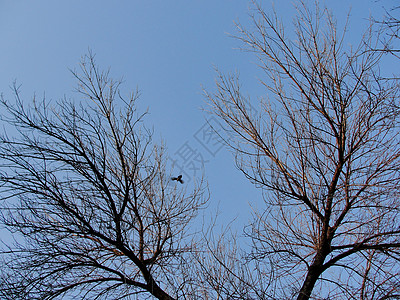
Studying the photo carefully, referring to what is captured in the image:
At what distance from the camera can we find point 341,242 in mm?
3326

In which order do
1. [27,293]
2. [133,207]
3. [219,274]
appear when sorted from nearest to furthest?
[27,293], [133,207], [219,274]

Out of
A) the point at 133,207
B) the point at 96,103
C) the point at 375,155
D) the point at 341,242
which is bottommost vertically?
the point at 341,242

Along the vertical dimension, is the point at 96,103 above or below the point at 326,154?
above

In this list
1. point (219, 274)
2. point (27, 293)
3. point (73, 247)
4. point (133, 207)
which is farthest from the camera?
point (219, 274)

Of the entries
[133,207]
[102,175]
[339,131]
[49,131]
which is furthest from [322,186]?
[49,131]

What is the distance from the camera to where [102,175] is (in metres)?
3.02

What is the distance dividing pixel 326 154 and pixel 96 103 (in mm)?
2334

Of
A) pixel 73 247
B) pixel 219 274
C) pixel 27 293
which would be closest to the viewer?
pixel 27 293

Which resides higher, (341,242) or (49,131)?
(49,131)

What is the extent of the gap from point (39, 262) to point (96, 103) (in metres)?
1.55

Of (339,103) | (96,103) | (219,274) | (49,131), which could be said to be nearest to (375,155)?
(339,103)

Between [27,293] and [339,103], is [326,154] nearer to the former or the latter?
[339,103]

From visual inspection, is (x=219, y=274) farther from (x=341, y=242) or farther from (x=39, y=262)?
(x=39, y=262)

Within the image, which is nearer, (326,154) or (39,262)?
(39,262)
